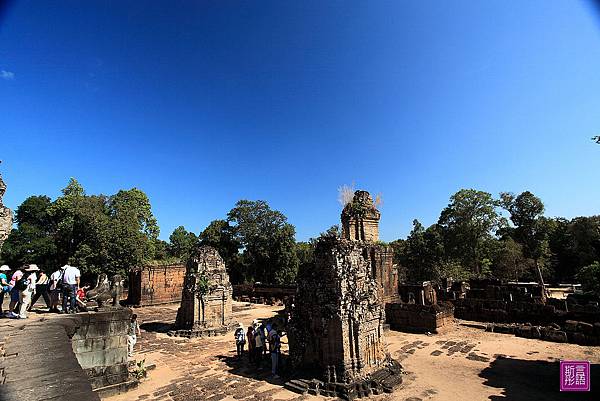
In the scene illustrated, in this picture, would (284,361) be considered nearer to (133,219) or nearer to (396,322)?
(396,322)

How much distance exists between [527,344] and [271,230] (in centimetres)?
2751

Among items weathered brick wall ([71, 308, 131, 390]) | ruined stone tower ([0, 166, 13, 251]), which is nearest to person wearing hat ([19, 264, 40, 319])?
weathered brick wall ([71, 308, 131, 390])

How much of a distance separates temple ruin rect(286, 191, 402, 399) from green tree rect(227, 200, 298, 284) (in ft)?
84.0

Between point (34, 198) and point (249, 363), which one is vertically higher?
point (34, 198)

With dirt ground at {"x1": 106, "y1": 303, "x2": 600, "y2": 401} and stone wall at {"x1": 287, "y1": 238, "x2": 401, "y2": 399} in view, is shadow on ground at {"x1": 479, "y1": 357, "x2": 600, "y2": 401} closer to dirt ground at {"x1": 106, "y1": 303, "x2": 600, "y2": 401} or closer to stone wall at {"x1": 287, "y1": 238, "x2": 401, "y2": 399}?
dirt ground at {"x1": 106, "y1": 303, "x2": 600, "y2": 401}

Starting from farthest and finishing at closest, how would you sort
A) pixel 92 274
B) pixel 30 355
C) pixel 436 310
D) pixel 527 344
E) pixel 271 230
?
pixel 271 230 → pixel 92 274 → pixel 436 310 → pixel 527 344 → pixel 30 355

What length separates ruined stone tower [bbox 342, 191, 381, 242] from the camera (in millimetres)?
21203

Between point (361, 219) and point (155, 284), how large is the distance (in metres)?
17.6

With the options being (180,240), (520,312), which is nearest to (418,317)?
(520,312)

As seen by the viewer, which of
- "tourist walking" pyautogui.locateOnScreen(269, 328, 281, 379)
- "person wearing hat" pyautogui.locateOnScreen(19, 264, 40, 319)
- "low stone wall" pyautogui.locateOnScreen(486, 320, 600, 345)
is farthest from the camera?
"low stone wall" pyautogui.locateOnScreen(486, 320, 600, 345)

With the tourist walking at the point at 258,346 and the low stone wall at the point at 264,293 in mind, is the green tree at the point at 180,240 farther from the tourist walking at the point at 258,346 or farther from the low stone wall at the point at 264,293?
the tourist walking at the point at 258,346

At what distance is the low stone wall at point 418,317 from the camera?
15781 millimetres

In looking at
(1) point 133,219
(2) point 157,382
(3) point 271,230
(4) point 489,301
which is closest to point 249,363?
(2) point 157,382

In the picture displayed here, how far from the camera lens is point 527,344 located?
13.5 meters
